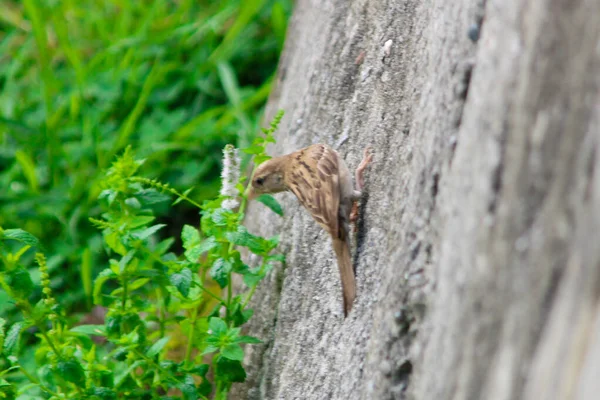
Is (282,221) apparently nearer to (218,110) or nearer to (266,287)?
(266,287)

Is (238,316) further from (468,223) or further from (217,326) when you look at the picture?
(468,223)

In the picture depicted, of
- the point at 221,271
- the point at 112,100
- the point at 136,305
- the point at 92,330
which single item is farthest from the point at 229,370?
the point at 112,100

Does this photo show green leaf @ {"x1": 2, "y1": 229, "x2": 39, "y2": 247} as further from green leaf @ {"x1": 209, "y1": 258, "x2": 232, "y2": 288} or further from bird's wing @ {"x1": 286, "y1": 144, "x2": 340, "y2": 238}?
bird's wing @ {"x1": 286, "y1": 144, "x2": 340, "y2": 238}

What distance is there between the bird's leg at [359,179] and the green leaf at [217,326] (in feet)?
1.86

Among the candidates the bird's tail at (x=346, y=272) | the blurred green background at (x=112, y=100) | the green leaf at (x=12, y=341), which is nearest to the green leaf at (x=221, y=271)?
the bird's tail at (x=346, y=272)

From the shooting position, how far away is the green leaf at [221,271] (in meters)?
2.87

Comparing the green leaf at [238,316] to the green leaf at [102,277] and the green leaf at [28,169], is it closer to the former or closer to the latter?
the green leaf at [102,277]

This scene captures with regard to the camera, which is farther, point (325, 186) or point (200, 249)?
point (325, 186)

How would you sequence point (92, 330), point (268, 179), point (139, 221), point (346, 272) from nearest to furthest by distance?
point (346, 272), point (139, 221), point (92, 330), point (268, 179)

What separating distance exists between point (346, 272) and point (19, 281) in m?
1.08

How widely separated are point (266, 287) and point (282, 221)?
33cm

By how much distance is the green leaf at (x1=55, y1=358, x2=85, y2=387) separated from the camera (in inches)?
109

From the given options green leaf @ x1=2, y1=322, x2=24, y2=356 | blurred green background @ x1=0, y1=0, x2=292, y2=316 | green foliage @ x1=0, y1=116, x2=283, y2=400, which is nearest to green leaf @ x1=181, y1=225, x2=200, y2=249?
green foliage @ x1=0, y1=116, x2=283, y2=400

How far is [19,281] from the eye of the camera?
276cm
